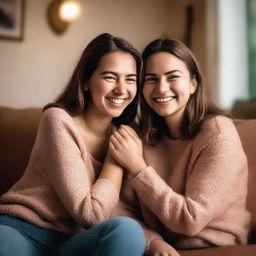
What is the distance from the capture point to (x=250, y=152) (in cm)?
157

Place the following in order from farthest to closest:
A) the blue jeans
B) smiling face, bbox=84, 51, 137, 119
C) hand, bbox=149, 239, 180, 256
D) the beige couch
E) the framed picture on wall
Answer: the framed picture on wall < the beige couch < smiling face, bbox=84, 51, 137, 119 < hand, bbox=149, 239, 180, 256 < the blue jeans

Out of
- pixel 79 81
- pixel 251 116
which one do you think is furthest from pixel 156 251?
pixel 251 116

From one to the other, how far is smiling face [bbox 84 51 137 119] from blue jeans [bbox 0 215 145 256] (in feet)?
1.50

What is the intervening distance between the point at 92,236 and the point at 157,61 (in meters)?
0.66

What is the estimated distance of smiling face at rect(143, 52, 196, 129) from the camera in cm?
146

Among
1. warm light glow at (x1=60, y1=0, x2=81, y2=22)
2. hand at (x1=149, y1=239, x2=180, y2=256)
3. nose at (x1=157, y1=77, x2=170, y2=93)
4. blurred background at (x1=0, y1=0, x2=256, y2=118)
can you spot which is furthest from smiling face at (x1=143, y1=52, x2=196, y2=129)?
warm light glow at (x1=60, y1=0, x2=81, y2=22)

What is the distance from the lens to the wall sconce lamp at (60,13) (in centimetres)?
286

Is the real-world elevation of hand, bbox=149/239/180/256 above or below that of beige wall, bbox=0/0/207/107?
below

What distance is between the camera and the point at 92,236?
1.20 m

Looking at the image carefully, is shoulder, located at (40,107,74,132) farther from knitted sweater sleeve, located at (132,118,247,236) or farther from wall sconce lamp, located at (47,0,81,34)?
wall sconce lamp, located at (47,0,81,34)

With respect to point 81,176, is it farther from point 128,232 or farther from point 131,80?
point 131,80

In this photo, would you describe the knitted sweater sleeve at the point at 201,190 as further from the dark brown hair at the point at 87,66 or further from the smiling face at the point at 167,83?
the dark brown hair at the point at 87,66

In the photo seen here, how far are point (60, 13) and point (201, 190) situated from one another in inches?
78.6

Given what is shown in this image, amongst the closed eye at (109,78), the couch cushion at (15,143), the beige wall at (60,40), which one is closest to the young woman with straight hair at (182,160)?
the closed eye at (109,78)
